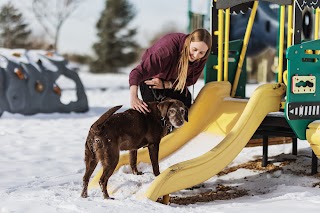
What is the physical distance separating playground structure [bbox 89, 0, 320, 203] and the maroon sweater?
0.59 meters

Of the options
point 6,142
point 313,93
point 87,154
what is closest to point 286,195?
point 313,93

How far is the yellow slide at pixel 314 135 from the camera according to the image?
4602 millimetres

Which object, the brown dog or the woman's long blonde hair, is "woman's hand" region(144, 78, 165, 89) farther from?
the brown dog

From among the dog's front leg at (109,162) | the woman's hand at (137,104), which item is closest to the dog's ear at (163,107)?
the woman's hand at (137,104)

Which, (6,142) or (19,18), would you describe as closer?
(6,142)

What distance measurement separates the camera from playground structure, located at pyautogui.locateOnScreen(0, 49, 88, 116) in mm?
10797

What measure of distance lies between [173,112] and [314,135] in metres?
1.34

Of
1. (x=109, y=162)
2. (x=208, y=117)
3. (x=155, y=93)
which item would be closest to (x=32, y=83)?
(x=208, y=117)

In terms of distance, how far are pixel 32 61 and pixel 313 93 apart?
26.1 feet

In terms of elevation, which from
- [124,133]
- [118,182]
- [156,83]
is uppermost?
[156,83]

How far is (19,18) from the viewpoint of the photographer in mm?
36781

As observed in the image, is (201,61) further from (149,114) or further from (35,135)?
(35,135)

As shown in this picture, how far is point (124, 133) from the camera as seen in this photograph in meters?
3.97

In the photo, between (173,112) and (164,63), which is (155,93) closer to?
(164,63)
